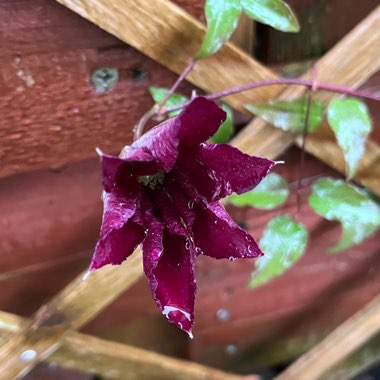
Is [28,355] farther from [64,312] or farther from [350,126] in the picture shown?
[350,126]

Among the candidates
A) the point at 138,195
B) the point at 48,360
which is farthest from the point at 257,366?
the point at 138,195

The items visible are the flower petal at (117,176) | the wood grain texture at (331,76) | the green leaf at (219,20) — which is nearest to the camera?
the flower petal at (117,176)

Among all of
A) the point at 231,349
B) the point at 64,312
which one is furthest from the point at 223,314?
the point at 64,312

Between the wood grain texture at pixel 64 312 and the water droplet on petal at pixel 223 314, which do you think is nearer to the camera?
the wood grain texture at pixel 64 312

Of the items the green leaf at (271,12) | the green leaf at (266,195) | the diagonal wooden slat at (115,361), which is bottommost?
the diagonal wooden slat at (115,361)

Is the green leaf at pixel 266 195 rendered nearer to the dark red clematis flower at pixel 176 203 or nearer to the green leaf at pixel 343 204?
the green leaf at pixel 343 204

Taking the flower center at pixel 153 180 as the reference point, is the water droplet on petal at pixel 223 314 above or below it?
below

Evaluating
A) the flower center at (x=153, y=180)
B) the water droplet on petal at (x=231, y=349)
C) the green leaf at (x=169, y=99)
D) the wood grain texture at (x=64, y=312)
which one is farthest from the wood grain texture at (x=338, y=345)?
the flower center at (x=153, y=180)
